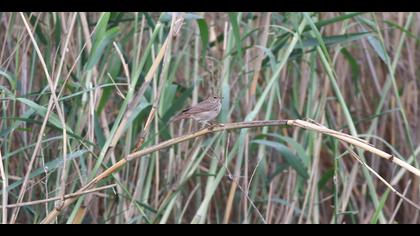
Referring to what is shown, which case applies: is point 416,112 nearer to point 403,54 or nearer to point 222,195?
point 403,54

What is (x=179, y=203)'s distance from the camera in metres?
2.91

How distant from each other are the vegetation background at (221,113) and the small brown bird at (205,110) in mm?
66

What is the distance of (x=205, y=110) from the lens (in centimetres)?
250

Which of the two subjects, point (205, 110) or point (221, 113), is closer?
point (205, 110)

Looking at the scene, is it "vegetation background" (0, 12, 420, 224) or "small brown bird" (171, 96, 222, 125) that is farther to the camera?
"vegetation background" (0, 12, 420, 224)

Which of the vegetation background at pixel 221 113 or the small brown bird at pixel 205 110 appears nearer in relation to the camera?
the small brown bird at pixel 205 110

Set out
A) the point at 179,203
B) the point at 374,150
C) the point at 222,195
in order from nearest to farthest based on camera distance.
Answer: the point at 374,150
the point at 179,203
the point at 222,195

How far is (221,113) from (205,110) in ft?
0.51

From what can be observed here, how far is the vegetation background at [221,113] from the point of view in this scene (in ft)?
8.44

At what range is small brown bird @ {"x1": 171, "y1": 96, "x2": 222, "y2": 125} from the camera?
2455 millimetres

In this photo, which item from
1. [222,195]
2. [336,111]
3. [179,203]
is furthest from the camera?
[336,111]

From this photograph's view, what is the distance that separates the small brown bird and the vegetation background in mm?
66

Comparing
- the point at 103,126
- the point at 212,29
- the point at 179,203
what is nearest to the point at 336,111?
the point at 212,29

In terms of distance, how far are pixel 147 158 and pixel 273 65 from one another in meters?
0.61
